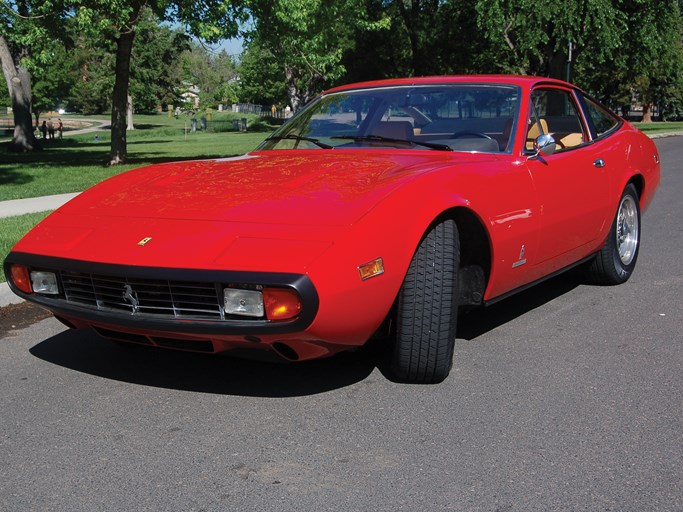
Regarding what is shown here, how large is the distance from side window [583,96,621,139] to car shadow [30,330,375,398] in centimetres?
250

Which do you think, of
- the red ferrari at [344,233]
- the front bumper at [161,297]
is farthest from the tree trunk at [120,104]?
the front bumper at [161,297]

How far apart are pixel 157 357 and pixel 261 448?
1337 millimetres

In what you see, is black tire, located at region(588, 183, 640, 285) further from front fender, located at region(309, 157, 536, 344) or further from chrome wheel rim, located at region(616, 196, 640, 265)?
front fender, located at region(309, 157, 536, 344)

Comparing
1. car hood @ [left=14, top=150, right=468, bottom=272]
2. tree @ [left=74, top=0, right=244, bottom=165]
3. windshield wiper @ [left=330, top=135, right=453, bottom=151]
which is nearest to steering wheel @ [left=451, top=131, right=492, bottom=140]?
windshield wiper @ [left=330, top=135, right=453, bottom=151]

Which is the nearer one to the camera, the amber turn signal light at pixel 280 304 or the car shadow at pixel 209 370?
the amber turn signal light at pixel 280 304

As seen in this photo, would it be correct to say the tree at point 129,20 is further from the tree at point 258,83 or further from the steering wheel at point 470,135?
the tree at point 258,83

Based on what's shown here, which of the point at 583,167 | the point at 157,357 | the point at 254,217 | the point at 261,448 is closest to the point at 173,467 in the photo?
the point at 261,448

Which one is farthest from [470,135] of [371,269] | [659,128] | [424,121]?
[659,128]

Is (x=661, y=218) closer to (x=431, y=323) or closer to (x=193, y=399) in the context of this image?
(x=431, y=323)

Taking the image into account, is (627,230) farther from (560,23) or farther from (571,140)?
(560,23)

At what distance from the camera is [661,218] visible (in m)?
8.98

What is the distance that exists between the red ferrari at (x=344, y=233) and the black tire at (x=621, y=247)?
478 mm

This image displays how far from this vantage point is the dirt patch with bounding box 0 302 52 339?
4.86 m

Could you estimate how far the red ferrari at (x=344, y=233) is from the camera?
301 centimetres
